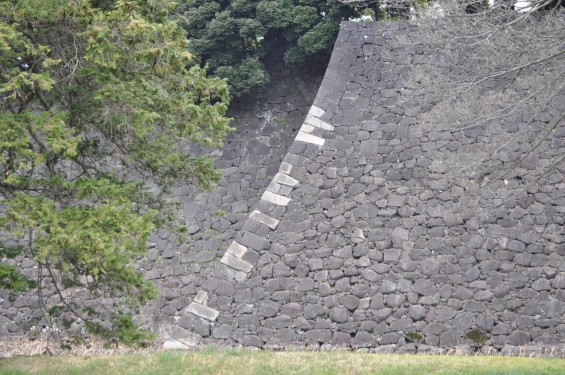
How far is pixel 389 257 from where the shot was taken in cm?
1098

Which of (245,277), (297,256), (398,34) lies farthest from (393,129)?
(245,277)

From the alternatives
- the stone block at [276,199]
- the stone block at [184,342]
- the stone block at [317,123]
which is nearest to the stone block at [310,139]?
the stone block at [317,123]

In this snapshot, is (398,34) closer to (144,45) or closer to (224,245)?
(224,245)

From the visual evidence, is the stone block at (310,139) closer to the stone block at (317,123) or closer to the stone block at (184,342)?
the stone block at (317,123)

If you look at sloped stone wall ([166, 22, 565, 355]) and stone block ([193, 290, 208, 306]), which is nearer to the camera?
sloped stone wall ([166, 22, 565, 355])

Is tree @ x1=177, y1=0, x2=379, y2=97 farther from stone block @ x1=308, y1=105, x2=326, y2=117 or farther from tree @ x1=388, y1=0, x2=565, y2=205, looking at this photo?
tree @ x1=388, y1=0, x2=565, y2=205

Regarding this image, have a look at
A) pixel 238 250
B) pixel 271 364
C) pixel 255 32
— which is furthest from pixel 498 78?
pixel 255 32

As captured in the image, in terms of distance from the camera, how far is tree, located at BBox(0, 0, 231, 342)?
6.52m

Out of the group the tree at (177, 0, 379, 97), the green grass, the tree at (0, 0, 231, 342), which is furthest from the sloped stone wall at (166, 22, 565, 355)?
the tree at (0, 0, 231, 342)

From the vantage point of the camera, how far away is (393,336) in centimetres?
1045

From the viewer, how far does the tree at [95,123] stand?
257 inches

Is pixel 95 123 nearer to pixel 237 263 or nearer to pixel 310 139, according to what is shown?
pixel 237 263

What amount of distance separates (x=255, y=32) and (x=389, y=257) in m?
5.86

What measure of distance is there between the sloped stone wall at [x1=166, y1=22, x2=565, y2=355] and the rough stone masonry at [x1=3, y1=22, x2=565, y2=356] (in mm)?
17
